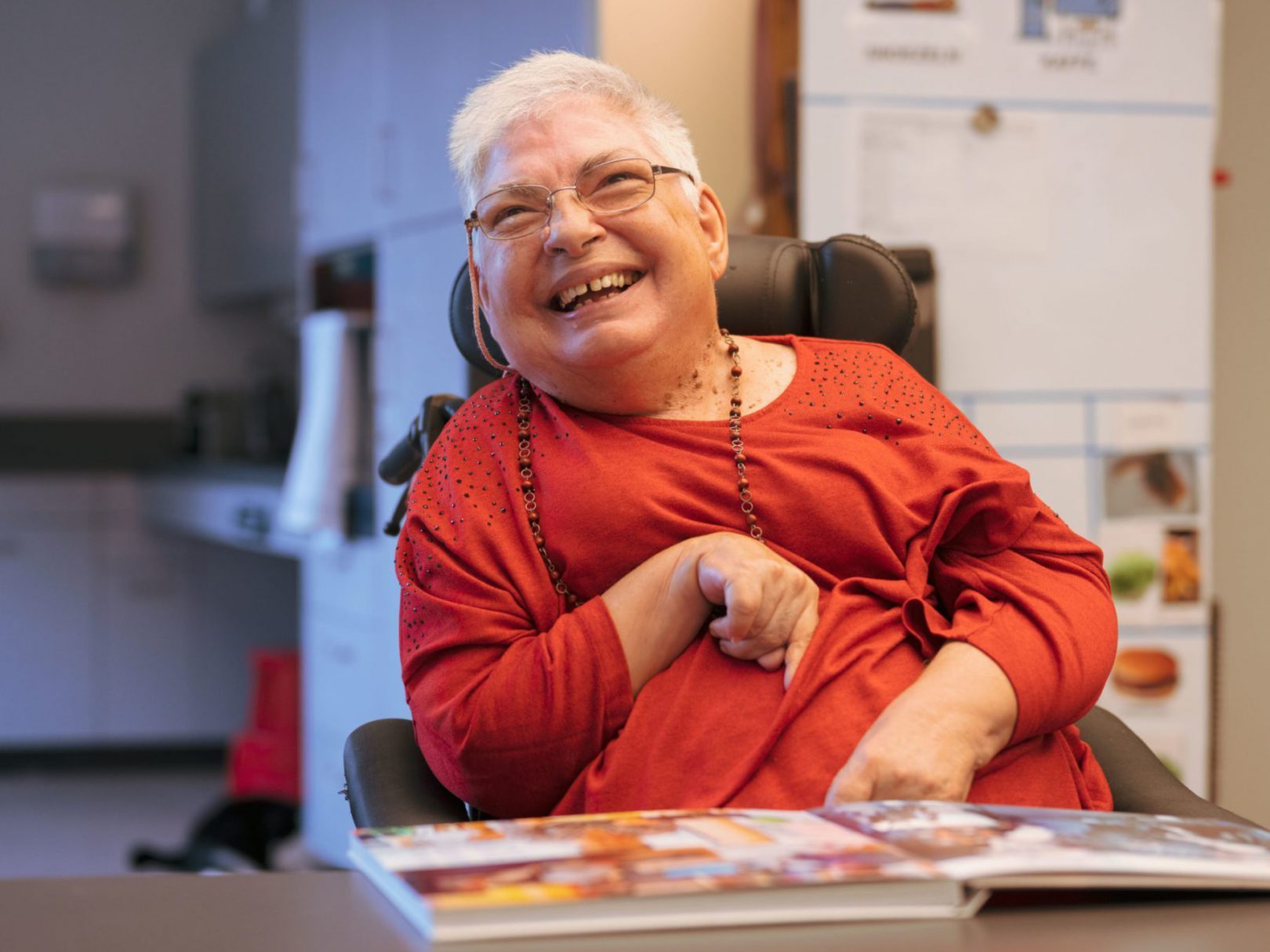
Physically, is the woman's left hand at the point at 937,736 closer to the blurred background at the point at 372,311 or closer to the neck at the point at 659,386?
the neck at the point at 659,386

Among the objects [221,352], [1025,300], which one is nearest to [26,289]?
[221,352]

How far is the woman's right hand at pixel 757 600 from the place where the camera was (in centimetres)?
106

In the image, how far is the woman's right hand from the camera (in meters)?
1.06

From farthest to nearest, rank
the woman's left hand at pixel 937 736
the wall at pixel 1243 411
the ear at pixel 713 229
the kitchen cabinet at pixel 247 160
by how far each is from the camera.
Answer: the kitchen cabinet at pixel 247 160 < the wall at pixel 1243 411 < the ear at pixel 713 229 < the woman's left hand at pixel 937 736

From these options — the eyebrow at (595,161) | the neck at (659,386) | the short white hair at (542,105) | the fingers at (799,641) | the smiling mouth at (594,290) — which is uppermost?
the short white hair at (542,105)

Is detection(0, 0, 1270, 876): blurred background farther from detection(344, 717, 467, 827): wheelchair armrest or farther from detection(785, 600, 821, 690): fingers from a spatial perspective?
detection(344, 717, 467, 827): wheelchair armrest

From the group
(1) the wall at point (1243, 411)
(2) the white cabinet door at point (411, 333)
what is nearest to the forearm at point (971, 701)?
(2) the white cabinet door at point (411, 333)

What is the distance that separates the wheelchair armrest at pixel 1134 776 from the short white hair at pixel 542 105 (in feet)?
1.91

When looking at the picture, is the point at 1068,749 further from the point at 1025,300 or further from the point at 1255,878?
the point at 1025,300

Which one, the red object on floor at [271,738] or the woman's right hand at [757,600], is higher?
the woman's right hand at [757,600]

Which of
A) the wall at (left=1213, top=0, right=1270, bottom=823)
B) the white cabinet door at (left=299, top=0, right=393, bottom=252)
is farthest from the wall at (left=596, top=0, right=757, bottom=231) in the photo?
the wall at (left=1213, top=0, right=1270, bottom=823)

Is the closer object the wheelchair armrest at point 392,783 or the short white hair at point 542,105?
the wheelchair armrest at point 392,783

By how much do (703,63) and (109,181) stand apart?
3232 mm

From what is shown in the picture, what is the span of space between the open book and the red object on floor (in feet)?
11.1
